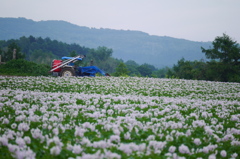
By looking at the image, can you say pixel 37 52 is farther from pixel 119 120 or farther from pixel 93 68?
pixel 119 120

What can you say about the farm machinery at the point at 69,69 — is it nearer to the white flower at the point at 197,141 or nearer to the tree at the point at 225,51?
the white flower at the point at 197,141

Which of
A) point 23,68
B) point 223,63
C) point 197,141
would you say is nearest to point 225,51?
point 223,63

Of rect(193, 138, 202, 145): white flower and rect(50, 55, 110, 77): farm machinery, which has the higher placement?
rect(50, 55, 110, 77): farm machinery

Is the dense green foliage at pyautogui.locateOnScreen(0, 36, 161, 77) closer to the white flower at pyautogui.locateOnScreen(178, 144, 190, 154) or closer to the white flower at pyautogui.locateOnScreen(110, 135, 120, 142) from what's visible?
the white flower at pyautogui.locateOnScreen(110, 135, 120, 142)

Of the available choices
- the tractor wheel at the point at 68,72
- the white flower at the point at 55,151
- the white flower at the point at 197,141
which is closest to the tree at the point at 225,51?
the tractor wheel at the point at 68,72

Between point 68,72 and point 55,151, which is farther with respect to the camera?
point 68,72

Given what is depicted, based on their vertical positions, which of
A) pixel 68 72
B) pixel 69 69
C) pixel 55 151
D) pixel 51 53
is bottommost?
pixel 55 151

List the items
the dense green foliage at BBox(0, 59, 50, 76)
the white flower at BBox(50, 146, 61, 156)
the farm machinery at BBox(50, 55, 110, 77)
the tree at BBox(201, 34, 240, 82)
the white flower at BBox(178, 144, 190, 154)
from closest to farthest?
the white flower at BBox(50, 146, 61, 156) < the white flower at BBox(178, 144, 190, 154) < the farm machinery at BBox(50, 55, 110, 77) < the dense green foliage at BBox(0, 59, 50, 76) < the tree at BBox(201, 34, 240, 82)

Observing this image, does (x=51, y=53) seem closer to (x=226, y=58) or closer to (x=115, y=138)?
(x=226, y=58)

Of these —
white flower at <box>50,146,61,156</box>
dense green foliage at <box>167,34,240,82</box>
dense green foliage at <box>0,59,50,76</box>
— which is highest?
dense green foliage at <box>167,34,240,82</box>

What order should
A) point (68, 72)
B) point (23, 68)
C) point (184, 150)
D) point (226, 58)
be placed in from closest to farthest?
point (184, 150) < point (68, 72) < point (23, 68) < point (226, 58)

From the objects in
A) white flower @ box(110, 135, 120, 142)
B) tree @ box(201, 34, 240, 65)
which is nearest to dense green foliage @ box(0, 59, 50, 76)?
white flower @ box(110, 135, 120, 142)

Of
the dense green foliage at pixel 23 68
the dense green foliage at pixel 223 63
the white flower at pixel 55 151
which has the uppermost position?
the dense green foliage at pixel 223 63

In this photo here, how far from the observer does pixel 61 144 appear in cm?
403
